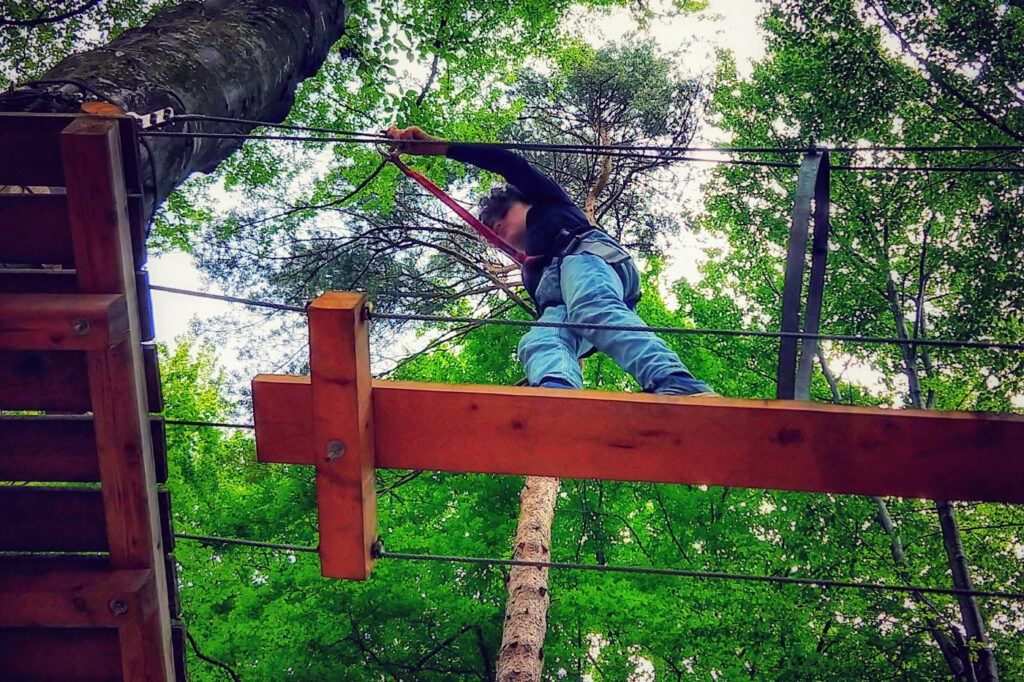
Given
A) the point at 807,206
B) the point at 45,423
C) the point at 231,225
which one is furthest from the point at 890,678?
the point at 231,225

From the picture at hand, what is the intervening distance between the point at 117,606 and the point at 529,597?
380 centimetres

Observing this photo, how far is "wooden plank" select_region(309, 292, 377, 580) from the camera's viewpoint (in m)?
1.68

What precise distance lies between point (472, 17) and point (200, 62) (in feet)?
16.9

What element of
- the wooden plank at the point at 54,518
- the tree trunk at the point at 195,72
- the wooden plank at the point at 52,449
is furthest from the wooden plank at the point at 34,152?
the wooden plank at the point at 54,518

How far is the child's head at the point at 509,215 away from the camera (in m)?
3.59

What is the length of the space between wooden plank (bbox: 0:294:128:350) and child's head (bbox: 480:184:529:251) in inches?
83.7

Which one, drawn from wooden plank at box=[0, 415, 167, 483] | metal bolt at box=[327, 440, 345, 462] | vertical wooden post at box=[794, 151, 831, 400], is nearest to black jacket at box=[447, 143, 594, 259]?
vertical wooden post at box=[794, 151, 831, 400]

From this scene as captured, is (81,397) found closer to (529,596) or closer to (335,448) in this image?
(335,448)

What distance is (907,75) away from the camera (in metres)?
7.55

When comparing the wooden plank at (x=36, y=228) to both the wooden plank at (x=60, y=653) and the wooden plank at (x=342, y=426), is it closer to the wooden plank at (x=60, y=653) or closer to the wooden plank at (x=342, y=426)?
the wooden plank at (x=342, y=426)

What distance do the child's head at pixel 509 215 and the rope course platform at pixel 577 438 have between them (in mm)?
1892

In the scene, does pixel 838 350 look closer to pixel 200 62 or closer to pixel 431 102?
pixel 431 102

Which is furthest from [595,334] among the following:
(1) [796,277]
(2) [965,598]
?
(2) [965,598]

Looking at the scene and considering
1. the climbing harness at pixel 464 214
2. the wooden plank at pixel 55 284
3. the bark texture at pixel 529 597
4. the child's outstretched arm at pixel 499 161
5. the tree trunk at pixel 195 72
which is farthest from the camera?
the bark texture at pixel 529 597
